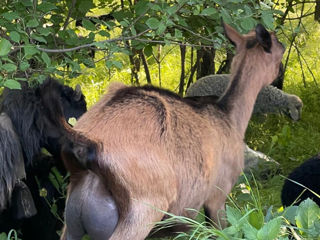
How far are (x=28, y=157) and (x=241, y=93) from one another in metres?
1.51

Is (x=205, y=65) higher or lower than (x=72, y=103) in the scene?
lower

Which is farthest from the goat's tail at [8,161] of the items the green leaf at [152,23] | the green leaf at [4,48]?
the green leaf at [152,23]

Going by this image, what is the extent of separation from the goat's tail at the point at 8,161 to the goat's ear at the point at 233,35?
1.63 meters

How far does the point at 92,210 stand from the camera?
3838mm

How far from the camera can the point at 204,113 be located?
4.56m

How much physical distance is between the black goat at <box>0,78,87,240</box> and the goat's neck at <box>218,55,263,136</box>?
1163 mm

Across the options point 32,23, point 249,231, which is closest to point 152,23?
point 32,23

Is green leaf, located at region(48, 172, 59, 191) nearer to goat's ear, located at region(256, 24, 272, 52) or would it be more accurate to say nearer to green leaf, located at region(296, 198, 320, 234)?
goat's ear, located at region(256, 24, 272, 52)

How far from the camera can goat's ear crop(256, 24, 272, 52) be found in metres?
4.67

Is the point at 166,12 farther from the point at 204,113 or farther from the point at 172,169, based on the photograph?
the point at 172,169

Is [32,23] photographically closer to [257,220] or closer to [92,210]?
[92,210]

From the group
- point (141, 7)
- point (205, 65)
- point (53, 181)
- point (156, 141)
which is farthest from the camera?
point (205, 65)

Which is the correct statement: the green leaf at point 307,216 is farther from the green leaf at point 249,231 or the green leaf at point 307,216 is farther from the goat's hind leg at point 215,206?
the goat's hind leg at point 215,206

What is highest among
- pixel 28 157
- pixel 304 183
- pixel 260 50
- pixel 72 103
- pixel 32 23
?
pixel 32 23
